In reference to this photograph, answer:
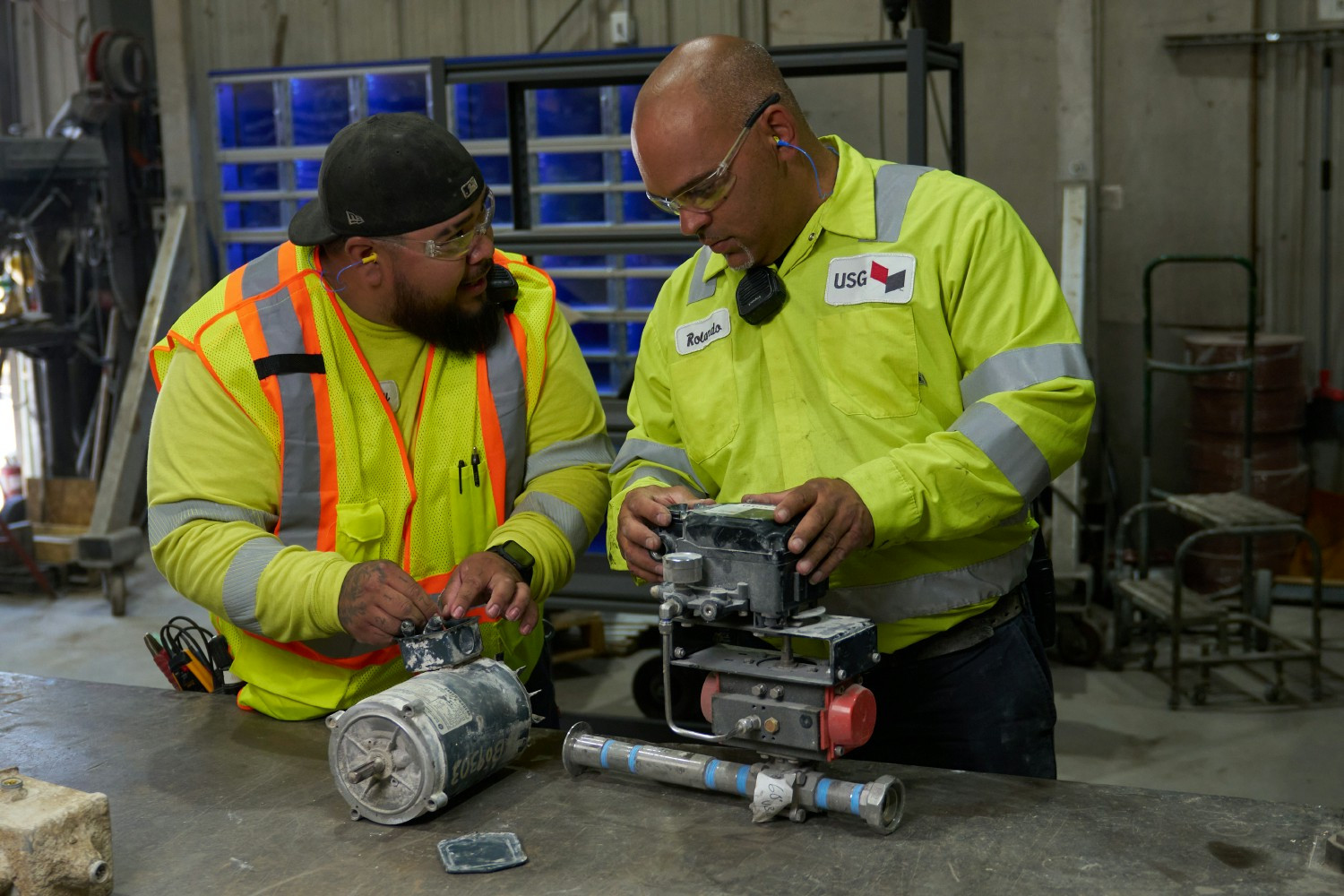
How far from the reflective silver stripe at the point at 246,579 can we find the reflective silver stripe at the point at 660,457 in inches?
20.8

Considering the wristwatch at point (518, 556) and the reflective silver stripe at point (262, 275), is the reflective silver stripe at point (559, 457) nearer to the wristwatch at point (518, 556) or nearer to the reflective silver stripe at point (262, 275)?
the wristwatch at point (518, 556)

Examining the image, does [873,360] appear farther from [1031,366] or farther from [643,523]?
[643,523]

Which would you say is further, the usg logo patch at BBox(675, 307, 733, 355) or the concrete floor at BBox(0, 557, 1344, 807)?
the concrete floor at BBox(0, 557, 1344, 807)

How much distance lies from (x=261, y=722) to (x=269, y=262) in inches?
28.4

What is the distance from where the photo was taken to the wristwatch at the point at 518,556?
6.22 feet

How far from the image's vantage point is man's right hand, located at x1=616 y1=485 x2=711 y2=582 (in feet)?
5.57

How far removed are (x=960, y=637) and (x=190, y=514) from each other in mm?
1135

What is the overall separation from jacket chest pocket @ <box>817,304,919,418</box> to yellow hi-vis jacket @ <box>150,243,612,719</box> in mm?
508

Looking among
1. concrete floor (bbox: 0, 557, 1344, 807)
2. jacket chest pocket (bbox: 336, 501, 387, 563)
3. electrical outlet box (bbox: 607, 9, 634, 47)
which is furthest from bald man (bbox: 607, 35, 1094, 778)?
electrical outlet box (bbox: 607, 9, 634, 47)

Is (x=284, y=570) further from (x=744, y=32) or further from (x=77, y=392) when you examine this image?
(x=77, y=392)

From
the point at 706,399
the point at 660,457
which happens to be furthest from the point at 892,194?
the point at 660,457

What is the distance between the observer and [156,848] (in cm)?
159

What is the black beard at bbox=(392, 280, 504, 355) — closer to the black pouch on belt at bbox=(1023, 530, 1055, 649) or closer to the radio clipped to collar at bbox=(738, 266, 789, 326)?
the radio clipped to collar at bbox=(738, 266, 789, 326)

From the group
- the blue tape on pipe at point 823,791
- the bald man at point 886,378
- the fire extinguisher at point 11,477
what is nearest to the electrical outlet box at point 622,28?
the fire extinguisher at point 11,477
